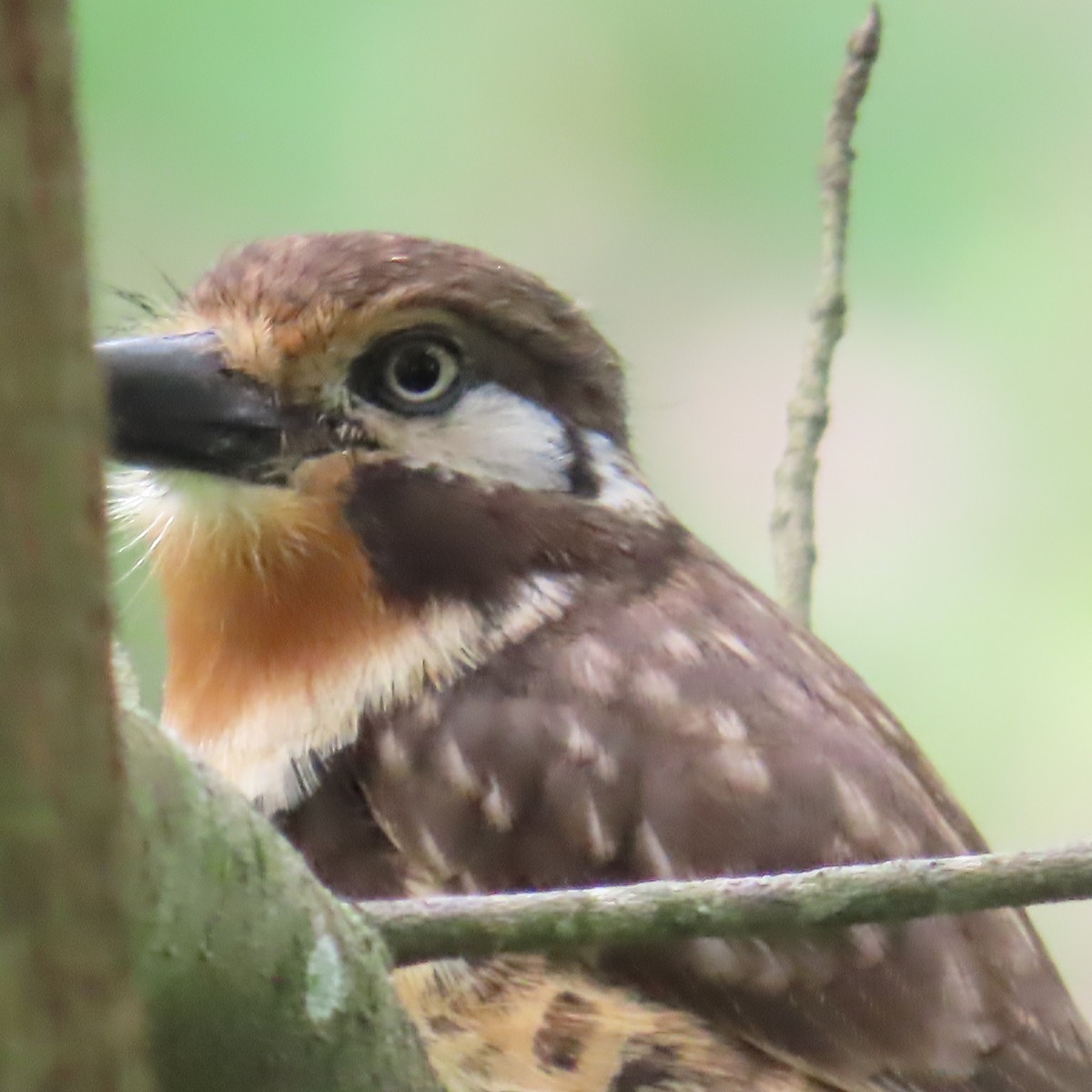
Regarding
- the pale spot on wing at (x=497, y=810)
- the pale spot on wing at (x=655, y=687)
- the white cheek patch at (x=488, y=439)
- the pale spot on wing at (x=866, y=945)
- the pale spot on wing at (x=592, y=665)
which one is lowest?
the pale spot on wing at (x=866, y=945)

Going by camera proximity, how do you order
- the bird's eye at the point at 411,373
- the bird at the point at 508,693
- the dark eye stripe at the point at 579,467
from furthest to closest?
the dark eye stripe at the point at 579,467
the bird's eye at the point at 411,373
the bird at the point at 508,693

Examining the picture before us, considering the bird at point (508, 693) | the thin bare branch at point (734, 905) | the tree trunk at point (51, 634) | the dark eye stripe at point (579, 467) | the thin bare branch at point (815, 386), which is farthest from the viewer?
the thin bare branch at point (815, 386)

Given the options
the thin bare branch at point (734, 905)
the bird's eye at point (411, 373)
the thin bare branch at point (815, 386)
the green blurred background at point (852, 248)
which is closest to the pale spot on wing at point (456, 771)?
the bird's eye at point (411, 373)

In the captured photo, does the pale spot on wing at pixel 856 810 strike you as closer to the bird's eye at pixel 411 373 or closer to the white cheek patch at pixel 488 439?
the white cheek patch at pixel 488 439

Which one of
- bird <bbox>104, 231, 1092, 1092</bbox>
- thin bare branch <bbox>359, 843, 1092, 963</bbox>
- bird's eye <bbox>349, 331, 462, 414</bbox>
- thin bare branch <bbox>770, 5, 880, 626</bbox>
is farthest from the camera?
thin bare branch <bbox>770, 5, 880, 626</bbox>

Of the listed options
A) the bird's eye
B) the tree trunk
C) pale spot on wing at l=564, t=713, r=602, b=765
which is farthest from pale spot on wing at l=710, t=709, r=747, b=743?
the tree trunk

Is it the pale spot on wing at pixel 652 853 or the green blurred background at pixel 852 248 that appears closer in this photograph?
the pale spot on wing at pixel 652 853

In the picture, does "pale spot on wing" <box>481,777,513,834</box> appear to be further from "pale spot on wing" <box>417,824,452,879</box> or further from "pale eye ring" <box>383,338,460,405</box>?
"pale eye ring" <box>383,338,460,405</box>

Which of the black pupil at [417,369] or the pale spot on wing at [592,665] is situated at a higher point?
the black pupil at [417,369]
